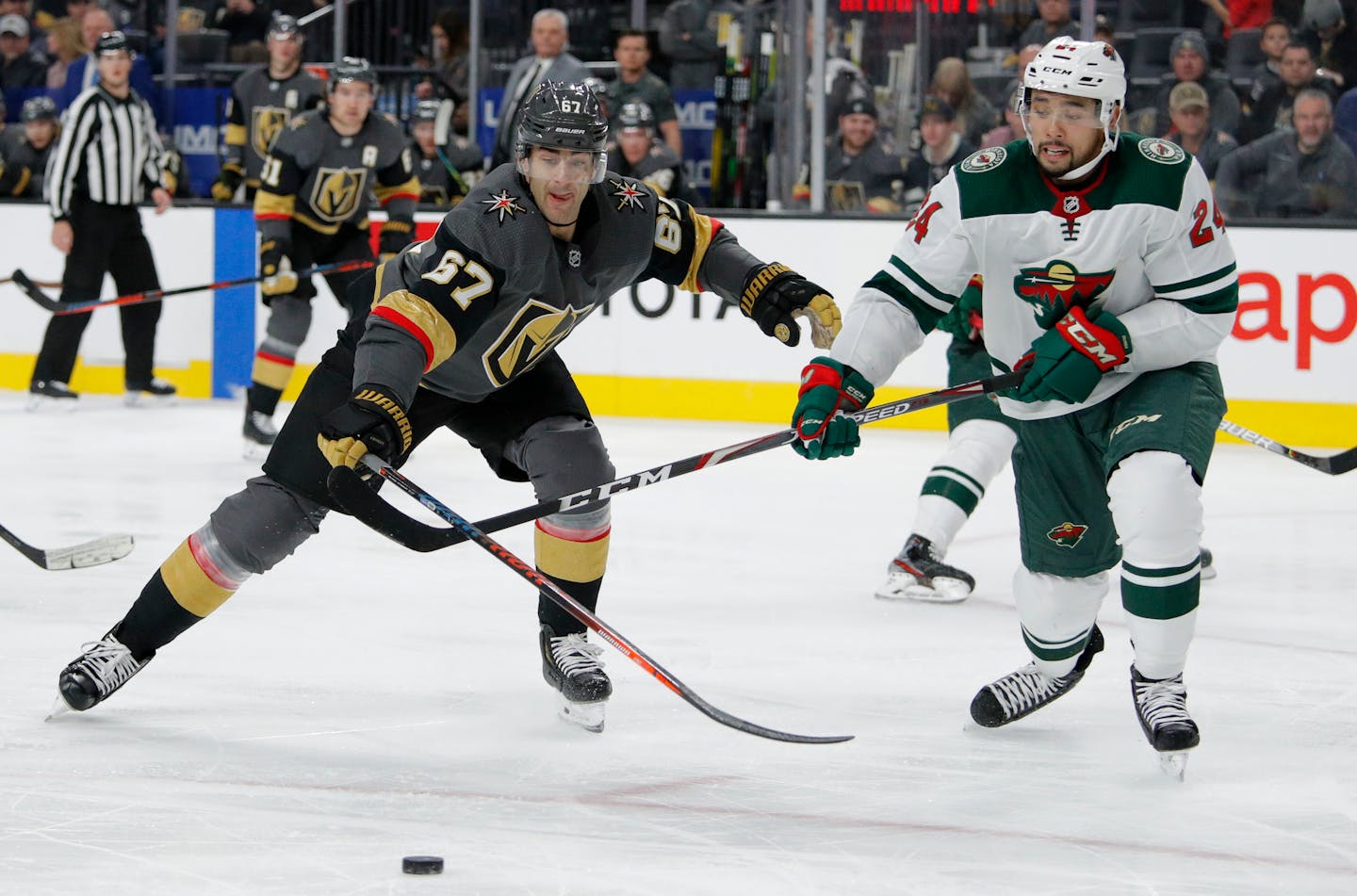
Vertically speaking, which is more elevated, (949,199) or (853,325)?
(949,199)

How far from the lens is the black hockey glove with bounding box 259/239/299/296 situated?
20.6 feet

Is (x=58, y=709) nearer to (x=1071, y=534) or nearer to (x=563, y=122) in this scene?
(x=563, y=122)

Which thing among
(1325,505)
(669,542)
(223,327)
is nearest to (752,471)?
(669,542)

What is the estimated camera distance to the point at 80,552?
11.4ft

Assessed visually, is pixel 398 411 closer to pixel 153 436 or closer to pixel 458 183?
pixel 153 436

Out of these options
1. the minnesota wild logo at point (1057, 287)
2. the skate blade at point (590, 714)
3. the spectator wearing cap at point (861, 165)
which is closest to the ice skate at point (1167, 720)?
the minnesota wild logo at point (1057, 287)

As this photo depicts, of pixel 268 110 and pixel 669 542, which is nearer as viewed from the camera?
pixel 669 542

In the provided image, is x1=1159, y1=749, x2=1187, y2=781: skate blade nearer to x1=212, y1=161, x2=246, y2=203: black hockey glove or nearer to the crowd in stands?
the crowd in stands

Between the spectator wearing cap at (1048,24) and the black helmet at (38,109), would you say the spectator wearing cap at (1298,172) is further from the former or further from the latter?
the black helmet at (38,109)

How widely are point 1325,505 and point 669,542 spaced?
76.0 inches

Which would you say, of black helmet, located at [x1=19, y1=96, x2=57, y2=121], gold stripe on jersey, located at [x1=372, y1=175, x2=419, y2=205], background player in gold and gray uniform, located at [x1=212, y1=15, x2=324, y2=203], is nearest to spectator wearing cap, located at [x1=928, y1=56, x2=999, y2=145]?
gold stripe on jersey, located at [x1=372, y1=175, x2=419, y2=205]

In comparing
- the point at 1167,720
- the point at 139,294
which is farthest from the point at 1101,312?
the point at 139,294

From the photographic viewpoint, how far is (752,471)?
6145mm

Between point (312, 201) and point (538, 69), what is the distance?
1684mm
